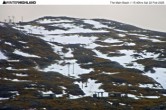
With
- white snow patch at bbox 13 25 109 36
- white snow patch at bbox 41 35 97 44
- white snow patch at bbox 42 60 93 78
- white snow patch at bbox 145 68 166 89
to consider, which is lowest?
white snow patch at bbox 145 68 166 89

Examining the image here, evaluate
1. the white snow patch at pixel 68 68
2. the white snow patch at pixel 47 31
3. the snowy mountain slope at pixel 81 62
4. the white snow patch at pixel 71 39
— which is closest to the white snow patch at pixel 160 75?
the snowy mountain slope at pixel 81 62

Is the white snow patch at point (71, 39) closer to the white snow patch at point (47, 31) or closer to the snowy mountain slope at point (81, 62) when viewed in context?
the snowy mountain slope at point (81, 62)

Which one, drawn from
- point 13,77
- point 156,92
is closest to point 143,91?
point 156,92

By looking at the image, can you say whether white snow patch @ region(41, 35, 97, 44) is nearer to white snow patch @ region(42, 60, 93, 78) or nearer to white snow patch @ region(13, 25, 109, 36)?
white snow patch @ region(13, 25, 109, 36)

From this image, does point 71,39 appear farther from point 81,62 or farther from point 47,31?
point 81,62

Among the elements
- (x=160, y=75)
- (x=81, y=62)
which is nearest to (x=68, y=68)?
(x=81, y=62)

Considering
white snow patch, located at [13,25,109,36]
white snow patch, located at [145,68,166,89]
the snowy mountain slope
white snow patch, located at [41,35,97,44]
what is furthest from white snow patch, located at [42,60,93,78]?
white snow patch, located at [13,25,109,36]

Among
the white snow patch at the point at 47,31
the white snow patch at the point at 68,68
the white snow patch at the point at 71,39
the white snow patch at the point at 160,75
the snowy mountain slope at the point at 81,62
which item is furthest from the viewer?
the white snow patch at the point at 47,31

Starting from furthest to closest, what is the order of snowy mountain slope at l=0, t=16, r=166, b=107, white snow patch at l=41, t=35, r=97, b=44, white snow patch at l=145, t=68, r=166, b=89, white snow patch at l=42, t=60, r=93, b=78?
white snow patch at l=41, t=35, r=97, b=44 → white snow patch at l=42, t=60, r=93, b=78 → white snow patch at l=145, t=68, r=166, b=89 → snowy mountain slope at l=0, t=16, r=166, b=107

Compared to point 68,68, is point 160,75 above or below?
below
